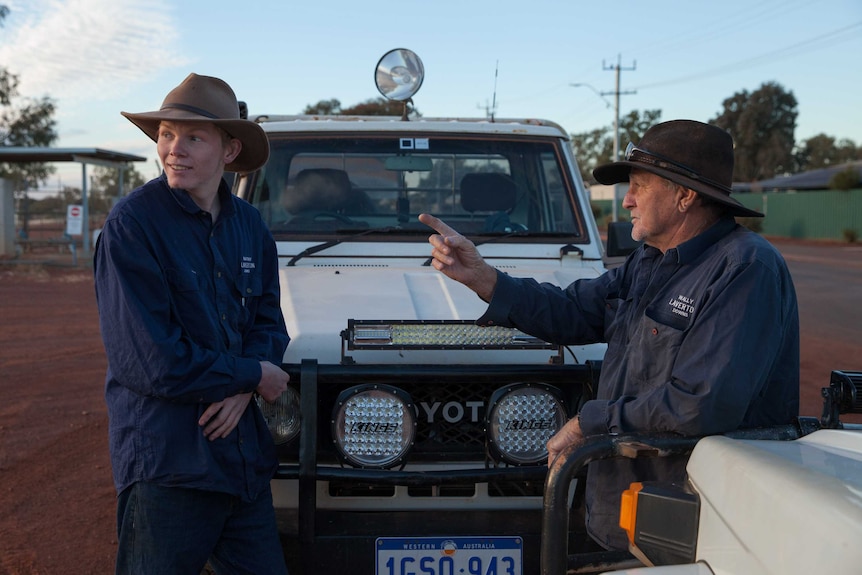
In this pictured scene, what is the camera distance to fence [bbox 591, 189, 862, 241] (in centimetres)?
3700

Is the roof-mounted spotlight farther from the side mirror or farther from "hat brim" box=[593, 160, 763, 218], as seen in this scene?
"hat brim" box=[593, 160, 763, 218]

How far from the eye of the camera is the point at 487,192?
14.8 ft

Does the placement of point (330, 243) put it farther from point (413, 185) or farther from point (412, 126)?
point (412, 126)

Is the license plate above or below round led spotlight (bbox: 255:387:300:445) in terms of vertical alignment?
below

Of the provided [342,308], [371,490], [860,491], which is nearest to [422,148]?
[342,308]

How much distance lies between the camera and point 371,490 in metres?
3.03

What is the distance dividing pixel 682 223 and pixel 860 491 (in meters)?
1.16

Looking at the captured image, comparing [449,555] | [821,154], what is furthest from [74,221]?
[821,154]

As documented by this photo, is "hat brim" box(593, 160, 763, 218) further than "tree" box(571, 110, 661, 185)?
No

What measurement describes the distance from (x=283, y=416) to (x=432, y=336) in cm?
59

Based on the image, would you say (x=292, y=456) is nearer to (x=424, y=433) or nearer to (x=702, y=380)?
(x=424, y=433)

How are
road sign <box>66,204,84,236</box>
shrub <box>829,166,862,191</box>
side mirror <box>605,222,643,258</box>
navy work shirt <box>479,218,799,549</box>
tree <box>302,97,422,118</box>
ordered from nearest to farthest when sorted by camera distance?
navy work shirt <box>479,218,799,549</box> → side mirror <box>605,222,643,258</box> → tree <box>302,97,422,118</box> → road sign <box>66,204,84,236</box> → shrub <box>829,166,862,191</box>

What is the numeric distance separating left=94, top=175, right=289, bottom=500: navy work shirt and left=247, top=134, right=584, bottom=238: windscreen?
1.58 m

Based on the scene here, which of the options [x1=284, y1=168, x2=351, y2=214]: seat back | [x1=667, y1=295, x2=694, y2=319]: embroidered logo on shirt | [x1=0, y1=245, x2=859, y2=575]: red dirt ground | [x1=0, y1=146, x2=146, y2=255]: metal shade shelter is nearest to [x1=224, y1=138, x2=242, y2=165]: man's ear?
[x1=284, y1=168, x2=351, y2=214]: seat back
